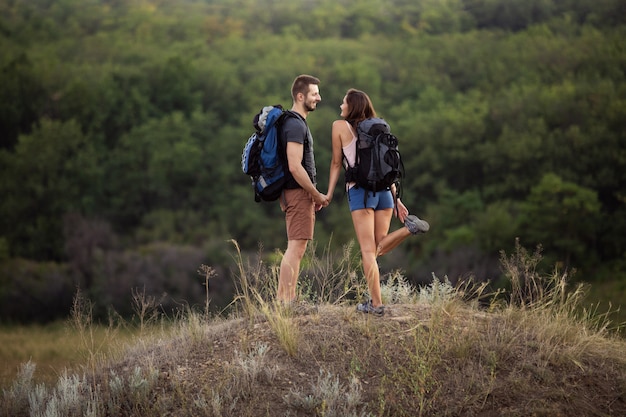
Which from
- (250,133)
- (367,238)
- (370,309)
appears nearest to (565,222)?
(250,133)

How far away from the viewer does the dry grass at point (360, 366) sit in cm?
589

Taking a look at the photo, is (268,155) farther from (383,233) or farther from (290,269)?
(383,233)

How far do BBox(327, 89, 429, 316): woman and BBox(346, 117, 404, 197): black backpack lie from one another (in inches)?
2.5

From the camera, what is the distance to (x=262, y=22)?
81875mm

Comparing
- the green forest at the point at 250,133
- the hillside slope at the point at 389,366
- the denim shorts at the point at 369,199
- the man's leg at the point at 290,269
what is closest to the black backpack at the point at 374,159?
the denim shorts at the point at 369,199

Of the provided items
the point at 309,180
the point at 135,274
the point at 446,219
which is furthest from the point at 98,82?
the point at 309,180

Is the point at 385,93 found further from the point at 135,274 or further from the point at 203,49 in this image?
the point at 135,274

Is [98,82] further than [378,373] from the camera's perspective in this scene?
Yes

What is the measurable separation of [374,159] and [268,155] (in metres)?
0.87

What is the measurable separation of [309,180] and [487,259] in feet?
115

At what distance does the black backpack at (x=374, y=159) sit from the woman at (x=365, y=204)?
6 cm

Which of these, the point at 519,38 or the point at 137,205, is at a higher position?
the point at 519,38

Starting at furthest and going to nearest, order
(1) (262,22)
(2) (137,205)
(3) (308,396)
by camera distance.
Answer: (1) (262,22) → (2) (137,205) → (3) (308,396)

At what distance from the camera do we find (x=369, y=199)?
633 cm
